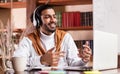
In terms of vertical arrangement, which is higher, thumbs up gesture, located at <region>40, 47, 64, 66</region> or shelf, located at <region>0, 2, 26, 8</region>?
shelf, located at <region>0, 2, 26, 8</region>

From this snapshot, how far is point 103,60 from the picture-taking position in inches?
62.9

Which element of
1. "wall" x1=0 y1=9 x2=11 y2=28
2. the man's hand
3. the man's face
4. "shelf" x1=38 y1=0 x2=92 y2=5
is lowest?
the man's hand

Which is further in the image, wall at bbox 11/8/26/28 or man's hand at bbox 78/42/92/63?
wall at bbox 11/8/26/28

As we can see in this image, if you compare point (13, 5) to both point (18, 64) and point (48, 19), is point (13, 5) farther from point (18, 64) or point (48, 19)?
point (18, 64)

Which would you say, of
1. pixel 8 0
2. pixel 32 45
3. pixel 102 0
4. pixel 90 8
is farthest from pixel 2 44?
pixel 8 0

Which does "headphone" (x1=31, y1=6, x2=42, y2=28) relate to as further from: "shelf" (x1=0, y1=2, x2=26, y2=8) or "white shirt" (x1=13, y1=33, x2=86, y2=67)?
"shelf" (x1=0, y1=2, x2=26, y2=8)

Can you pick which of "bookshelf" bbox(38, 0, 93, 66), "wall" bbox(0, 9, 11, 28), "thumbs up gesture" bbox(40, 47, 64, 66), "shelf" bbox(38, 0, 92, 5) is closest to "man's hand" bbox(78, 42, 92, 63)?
"thumbs up gesture" bbox(40, 47, 64, 66)

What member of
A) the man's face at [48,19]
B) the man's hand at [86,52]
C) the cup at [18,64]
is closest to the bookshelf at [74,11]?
the man's face at [48,19]

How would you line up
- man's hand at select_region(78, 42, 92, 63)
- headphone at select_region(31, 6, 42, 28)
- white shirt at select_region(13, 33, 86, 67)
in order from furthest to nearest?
headphone at select_region(31, 6, 42, 28) → white shirt at select_region(13, 33, 86, 67) → man's hand at select_region(78, 42, 92, 63)

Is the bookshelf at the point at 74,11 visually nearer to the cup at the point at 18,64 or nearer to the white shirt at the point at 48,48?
the white shirt at the point at 48,48

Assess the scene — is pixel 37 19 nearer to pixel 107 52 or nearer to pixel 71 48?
pixel 71 48

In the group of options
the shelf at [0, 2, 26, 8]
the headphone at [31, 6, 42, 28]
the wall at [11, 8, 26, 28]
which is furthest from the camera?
the wall at [11, 8, 26, 28]

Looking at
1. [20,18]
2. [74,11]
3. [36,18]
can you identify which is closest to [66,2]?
[74,11]

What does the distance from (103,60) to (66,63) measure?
0.91 metres
